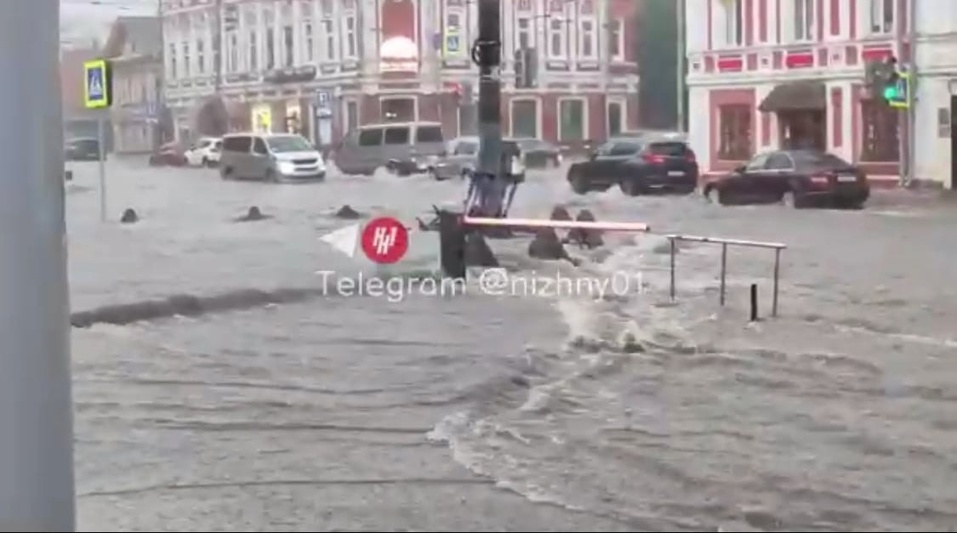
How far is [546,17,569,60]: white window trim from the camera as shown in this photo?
387cm

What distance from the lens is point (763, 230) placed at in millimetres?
3975

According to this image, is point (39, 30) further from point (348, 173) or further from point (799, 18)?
point (799, 18)

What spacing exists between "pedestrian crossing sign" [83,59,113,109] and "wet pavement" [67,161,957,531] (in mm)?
146

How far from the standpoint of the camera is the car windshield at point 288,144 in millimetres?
3984

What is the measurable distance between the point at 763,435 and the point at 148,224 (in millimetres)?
1539

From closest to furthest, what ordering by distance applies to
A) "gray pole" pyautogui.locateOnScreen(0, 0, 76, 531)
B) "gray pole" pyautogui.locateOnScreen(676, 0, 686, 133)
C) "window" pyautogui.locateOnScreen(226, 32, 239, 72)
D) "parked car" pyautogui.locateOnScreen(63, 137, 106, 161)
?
"gray pole" pyautogui.locateOnScreen(0, 0, 76, 531), "parked car" pyautogui.locateOnScreen(63, 137, 106, 161), "gray pole" pyautogui.locateOnScreen(676, 0, 686, 133), "window" pyautogui.locateOnScreen(226, 32, 239, 72)

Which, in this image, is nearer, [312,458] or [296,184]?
[312,458]

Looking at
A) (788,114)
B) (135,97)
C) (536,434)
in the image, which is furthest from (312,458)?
(788,114)

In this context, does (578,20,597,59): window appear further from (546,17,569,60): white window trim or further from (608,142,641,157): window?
(608,142,641,157): window

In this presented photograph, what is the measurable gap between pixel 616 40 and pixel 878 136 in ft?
2.10

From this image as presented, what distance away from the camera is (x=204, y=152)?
400 cm

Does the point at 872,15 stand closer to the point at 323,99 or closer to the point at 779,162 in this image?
the point at 779,162

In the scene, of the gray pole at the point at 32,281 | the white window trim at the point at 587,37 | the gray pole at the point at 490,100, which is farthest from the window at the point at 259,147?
the gray pole at the point at 32,281

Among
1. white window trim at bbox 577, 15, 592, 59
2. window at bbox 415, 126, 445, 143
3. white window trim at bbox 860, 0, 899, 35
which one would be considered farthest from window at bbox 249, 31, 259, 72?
white window trim at bbox 860, 0, 899, 35
